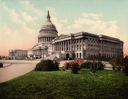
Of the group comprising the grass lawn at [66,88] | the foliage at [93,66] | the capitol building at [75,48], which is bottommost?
the grass lawn at [66,88]

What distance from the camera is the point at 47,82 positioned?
6844 mm

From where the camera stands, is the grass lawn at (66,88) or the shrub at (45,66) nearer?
the grass lawn at (66,88)

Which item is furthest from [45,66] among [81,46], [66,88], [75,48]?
[75,48]

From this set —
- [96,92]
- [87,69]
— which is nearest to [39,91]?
[96,92]

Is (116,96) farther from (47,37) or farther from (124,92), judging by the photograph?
(47,37)

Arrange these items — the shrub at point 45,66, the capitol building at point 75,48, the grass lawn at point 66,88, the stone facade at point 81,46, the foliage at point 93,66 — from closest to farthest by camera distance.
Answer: the grass lawn at point 66,88, the shrub at point 45,66, the foliage at point 93,66, the capitol building at point 75,48, the stone facade at point 81,46

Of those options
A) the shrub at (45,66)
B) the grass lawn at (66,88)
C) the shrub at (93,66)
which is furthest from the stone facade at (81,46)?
the grass lawn at (66,88)

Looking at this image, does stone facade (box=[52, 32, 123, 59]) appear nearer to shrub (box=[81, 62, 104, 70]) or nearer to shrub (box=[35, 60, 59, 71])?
shrub (box=[81, 62, 104, 70])

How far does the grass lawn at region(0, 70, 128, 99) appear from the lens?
6035 mm

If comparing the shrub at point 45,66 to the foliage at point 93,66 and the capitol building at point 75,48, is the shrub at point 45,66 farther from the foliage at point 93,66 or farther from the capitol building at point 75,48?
the capitol building at point 75,48

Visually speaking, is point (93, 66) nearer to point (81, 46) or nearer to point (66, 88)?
point (66, 88)

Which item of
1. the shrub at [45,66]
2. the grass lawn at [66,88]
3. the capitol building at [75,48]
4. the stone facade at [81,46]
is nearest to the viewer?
the grass lawn at [66,88]

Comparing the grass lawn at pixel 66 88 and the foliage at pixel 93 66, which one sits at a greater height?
the foliage at pixel 93 66

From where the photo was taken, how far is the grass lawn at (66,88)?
6.04 metres
